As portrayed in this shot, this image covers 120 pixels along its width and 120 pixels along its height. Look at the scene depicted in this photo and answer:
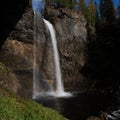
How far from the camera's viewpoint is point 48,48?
1907 inches

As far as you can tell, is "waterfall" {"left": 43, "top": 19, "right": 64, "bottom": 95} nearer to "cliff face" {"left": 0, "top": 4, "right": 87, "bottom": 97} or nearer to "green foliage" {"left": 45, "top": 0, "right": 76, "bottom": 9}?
"cliff face" {"left": 0, "top": 4, "right": 87, "bottom": 97}

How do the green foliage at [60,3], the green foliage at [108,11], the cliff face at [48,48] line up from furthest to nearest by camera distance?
the green foliage at [108,11] → the green foliage at [60,3] → the cliff face at [48,48]

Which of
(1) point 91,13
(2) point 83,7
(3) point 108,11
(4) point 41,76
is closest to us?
(4) point 41,76

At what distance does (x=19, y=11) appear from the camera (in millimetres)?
24453

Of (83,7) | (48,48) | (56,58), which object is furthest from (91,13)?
(48,48)

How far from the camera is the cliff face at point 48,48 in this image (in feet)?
133

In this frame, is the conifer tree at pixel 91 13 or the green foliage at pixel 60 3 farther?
the conifer tree at pixel 91 13

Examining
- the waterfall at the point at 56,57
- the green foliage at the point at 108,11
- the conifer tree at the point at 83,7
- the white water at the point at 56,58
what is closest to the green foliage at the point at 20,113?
the white water at the point at 56,58

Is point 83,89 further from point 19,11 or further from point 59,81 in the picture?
point 19,11

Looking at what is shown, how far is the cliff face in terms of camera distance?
40606mm

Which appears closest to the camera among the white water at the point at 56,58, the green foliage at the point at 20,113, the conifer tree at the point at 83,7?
the green foliage at the point at 20,113

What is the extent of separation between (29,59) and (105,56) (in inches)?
750

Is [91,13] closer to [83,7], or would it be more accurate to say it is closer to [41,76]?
[83,7]

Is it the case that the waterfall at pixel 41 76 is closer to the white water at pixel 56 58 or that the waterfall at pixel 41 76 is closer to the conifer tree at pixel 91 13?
the white water at pixel 56 58
